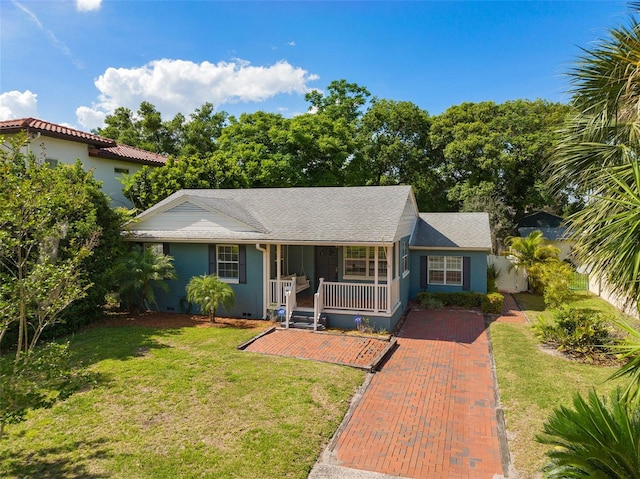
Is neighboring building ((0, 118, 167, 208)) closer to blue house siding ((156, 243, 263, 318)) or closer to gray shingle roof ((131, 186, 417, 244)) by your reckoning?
blue house siding ((156, 243, 263, 318))

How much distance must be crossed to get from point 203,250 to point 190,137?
2340cm

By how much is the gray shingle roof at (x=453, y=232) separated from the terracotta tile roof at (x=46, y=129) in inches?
669

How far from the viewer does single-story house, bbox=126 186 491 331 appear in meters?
13.6

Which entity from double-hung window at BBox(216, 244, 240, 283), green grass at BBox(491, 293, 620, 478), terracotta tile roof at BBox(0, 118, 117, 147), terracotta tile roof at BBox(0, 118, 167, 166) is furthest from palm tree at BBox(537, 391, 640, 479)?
terracotta tile roof at BBox(0, 118, 117, 147)

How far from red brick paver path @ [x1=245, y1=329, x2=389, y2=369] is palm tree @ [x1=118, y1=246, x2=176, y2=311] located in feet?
16.2

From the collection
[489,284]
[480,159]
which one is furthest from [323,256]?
[480,159]

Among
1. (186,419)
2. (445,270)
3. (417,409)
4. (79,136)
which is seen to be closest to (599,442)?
(417,409)

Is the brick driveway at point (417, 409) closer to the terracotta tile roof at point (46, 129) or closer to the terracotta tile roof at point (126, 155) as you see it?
the terracotta tile roof at point (46, 129)

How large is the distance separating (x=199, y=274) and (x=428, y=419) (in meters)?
10.6

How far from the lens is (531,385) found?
8781mm

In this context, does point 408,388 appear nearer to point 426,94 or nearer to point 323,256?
point 323,256

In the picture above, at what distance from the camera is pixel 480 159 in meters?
30.4

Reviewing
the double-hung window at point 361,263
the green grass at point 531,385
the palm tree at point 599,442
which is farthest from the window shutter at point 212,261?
the palm tree at point 599,442

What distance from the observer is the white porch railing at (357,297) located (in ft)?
44.0
